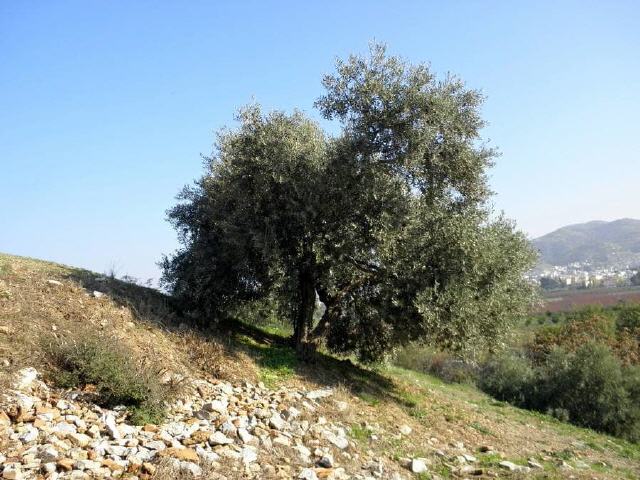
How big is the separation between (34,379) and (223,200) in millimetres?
9095

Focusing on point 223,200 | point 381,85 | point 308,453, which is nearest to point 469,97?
point 381,85

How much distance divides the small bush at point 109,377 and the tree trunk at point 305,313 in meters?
7.61

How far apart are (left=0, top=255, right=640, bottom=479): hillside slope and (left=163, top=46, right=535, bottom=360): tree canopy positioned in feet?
7.26

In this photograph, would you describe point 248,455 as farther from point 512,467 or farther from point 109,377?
point 512,467

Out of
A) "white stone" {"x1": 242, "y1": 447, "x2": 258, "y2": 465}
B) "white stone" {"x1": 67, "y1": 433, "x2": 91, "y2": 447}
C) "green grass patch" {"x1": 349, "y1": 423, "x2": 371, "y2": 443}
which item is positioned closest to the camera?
"white stone" {"x1": 67, "y1": 433, "x2": 91, "y2": 447}

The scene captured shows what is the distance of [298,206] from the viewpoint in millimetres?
15383

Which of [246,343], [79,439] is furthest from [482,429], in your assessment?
[79,439]

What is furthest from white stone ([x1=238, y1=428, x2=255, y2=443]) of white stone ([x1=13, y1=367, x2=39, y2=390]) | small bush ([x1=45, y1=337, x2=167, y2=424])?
white stone ([x1=13, y1=367, x2=39, y2=390])

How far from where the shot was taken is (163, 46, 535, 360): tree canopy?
47.5 ft

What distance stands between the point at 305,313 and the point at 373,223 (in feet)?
15.2

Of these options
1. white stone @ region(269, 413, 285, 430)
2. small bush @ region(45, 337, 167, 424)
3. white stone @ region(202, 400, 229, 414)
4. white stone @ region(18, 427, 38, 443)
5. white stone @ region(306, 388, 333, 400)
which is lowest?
white stone @ region(306, 388, 333, 400)

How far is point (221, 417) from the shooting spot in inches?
383

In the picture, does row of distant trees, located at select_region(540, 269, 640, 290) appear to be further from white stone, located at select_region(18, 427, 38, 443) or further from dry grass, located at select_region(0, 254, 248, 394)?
white stone, located at select_region(18, 427, 38, 443)

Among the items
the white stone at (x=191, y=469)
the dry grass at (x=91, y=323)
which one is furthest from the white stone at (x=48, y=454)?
the dry grass at (x=91, y=323)
